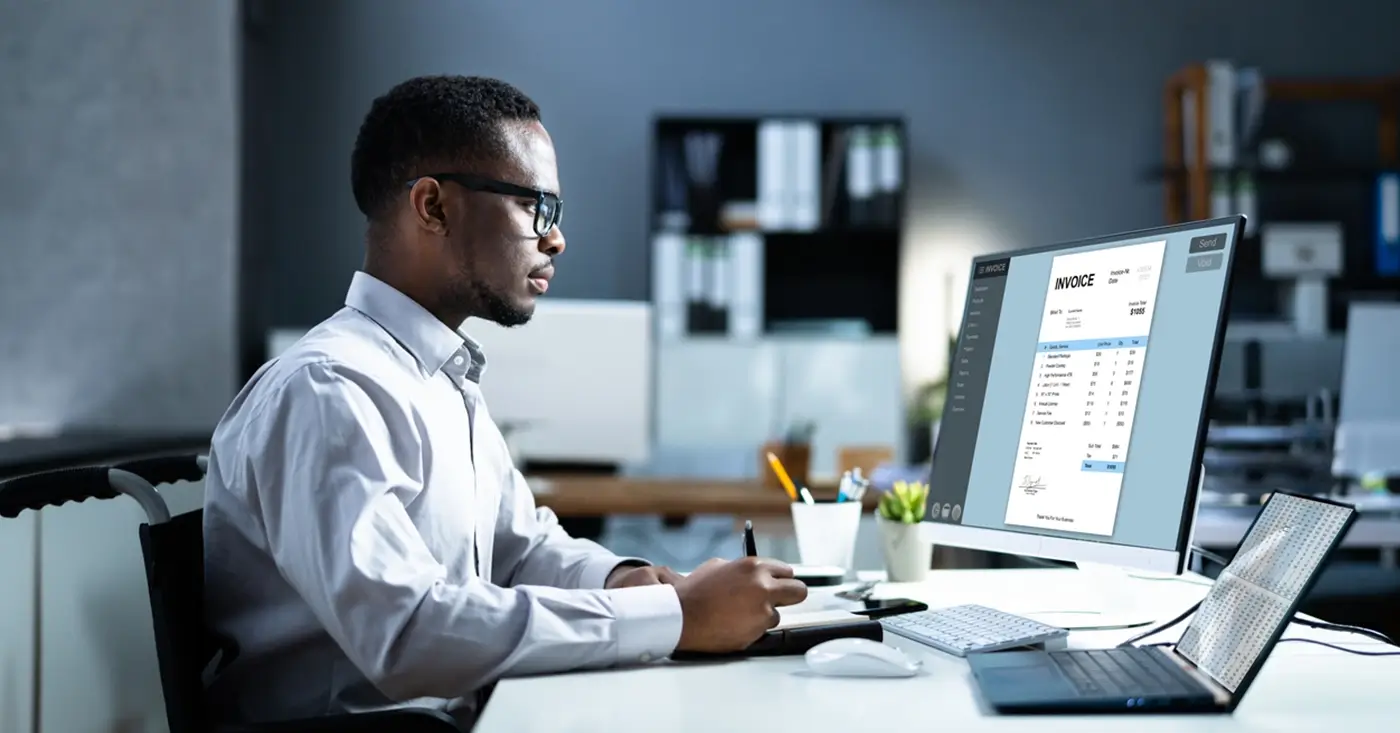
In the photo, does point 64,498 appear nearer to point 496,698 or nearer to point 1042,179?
point 496,698

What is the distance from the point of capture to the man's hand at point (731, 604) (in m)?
1.13

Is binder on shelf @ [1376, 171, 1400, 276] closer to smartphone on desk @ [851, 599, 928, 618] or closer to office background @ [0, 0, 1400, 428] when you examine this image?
office background @ [0, 0, 1400, 428]

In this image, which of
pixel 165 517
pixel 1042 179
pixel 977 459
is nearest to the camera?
pixel 165 517

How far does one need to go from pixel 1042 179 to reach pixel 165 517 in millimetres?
4317

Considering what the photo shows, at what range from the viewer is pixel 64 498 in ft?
3.84

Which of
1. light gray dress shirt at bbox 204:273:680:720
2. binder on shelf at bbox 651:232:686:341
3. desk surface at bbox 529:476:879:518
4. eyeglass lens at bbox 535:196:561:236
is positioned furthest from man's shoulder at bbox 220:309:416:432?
binder on shelf at bbox 651:232:686:341

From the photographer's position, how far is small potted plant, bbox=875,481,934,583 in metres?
1.64

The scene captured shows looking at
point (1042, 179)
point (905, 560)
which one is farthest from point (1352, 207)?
point (905, 560)

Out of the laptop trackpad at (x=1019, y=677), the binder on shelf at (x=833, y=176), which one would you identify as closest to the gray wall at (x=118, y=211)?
the binder on shelf at (x=833, y=176)

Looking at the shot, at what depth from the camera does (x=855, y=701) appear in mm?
994

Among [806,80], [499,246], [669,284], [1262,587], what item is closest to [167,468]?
[499,246]

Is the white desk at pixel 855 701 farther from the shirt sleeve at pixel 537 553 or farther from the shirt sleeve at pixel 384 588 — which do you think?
the shirt sleeve at pixel 537 553

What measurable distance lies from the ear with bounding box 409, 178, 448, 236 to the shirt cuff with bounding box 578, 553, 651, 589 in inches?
17.0

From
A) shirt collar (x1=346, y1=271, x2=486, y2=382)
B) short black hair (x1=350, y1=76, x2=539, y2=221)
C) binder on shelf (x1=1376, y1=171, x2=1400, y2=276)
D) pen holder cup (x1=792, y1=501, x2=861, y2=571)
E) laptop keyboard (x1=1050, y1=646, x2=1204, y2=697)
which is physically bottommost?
laptop keyboard (x1=1050, y1=646, x2=1204, y2=697)
